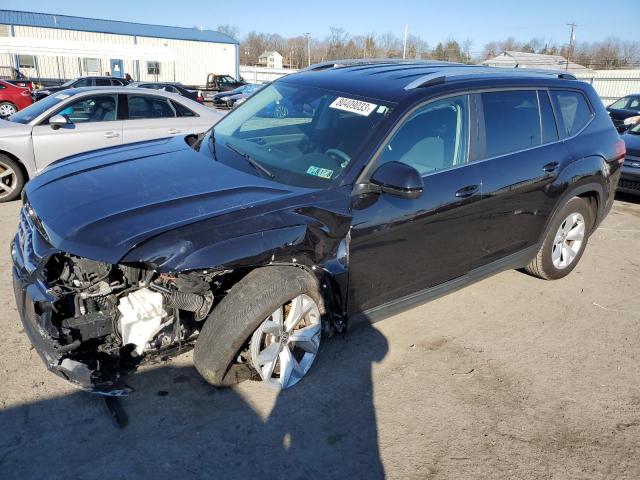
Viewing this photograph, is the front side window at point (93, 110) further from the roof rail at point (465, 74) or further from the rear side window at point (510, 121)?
the rear side window at point (510, 121)

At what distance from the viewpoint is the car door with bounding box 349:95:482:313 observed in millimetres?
3162

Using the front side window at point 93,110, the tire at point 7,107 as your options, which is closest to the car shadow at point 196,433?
the front side window at point 93,110

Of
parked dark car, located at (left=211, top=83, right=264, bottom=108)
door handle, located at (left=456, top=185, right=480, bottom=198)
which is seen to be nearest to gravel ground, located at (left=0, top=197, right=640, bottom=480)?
door handle, located at (left=456, top=185, right=480, bottom=198)

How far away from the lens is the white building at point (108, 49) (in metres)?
32.8

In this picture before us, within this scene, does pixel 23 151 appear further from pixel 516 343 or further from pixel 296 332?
pixel 516 343

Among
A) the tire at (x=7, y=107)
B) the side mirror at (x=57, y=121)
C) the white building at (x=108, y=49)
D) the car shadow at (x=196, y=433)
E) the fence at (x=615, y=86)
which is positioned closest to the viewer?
the car shadow at (x=196, y=433)

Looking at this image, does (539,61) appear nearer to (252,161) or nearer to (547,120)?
(547,120)

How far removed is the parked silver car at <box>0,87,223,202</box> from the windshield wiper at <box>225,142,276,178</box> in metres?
3.28

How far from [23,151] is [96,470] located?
18.2ft

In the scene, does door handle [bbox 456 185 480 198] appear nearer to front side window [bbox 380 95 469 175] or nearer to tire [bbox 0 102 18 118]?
front side window [bbox 380 95 469 175]

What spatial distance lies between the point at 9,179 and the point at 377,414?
239 inches

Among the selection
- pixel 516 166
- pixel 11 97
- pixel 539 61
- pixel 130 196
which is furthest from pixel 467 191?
pixel 539 61

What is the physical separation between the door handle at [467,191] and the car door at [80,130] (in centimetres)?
528

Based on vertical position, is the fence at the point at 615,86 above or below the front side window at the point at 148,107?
above
